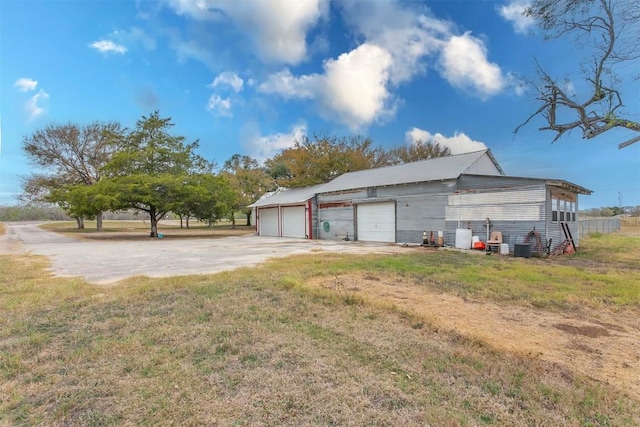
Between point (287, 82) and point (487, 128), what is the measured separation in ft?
41.7

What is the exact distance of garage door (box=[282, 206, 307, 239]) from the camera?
2111 centimetres

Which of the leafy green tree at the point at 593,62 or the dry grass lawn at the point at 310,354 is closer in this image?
the dry grass lawn at the point at 310,354

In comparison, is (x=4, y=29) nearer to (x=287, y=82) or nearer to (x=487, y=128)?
(x=287, y=82)

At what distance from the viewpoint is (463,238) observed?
12.9 metres

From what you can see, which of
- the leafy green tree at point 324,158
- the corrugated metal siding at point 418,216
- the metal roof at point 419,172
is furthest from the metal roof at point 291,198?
the corrugated metal siding at point 418,216

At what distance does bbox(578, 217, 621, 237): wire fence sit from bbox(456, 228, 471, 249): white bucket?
12629 mm

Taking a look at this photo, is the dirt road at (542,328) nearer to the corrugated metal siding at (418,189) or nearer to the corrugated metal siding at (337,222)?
the corrugated metal siding at (418,189)

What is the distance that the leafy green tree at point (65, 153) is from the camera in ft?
84.2

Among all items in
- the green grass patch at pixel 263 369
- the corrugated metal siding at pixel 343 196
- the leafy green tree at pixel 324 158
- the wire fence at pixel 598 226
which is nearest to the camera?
the green grass patch at pixel 263 369

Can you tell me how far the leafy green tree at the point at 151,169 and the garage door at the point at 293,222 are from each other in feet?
21.0

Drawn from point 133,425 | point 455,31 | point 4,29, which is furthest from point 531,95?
point 4,29

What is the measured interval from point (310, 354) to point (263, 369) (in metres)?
0.49

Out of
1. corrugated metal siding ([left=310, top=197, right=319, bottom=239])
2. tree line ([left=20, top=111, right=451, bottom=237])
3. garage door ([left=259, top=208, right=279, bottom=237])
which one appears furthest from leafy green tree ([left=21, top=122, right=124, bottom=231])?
corrugated metal siding ([left=310, top=197, right=319, bottom=239])

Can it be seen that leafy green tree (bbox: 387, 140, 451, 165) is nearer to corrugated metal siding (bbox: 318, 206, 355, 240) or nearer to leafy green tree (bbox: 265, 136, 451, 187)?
leafy green tree (bbox: 265, 136, 451, 187)
